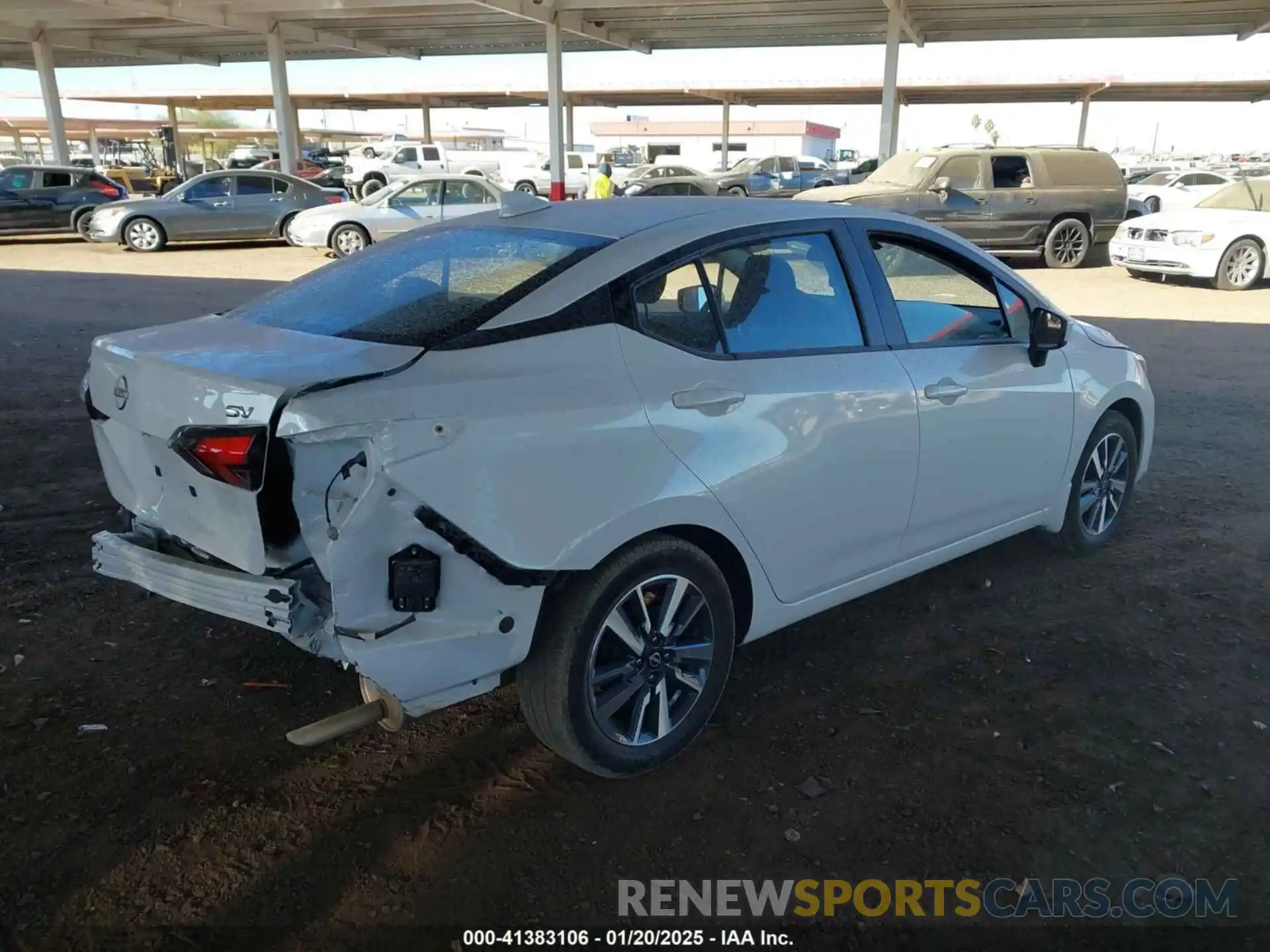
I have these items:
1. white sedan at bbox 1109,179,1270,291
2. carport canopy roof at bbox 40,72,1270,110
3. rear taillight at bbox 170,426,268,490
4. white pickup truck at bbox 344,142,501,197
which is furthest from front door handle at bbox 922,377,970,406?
carport canopy roof at bbox 40,72,1270,110

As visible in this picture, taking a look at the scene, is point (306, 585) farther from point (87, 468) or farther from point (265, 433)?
point (87, 468)

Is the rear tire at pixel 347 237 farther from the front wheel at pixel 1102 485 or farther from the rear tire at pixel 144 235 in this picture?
the front wheel at pixel 1102 485

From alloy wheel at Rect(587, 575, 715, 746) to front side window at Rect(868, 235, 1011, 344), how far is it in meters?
1.42

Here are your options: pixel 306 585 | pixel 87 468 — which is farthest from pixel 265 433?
pixel 87 468

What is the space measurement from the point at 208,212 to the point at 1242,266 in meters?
17.9

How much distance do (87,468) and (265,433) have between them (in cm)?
403

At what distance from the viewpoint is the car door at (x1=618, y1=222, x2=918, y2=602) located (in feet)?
9.80

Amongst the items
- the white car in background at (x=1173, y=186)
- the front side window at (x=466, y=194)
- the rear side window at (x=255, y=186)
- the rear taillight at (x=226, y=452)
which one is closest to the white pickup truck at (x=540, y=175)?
the rear side window at (x=255, y=186)

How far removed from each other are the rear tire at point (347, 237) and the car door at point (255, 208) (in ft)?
9.99

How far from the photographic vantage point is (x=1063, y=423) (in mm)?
4312

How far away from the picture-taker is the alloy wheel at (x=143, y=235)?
730 inches

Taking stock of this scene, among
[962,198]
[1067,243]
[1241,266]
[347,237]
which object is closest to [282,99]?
[347,237]

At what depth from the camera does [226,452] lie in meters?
2.58

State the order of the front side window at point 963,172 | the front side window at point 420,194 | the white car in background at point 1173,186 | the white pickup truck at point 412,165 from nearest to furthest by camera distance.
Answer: the front side window at point 963,172 → the front side window at point 420,194 → the white car in background at point 1173,186 → the white pickup truck at point 412,165
